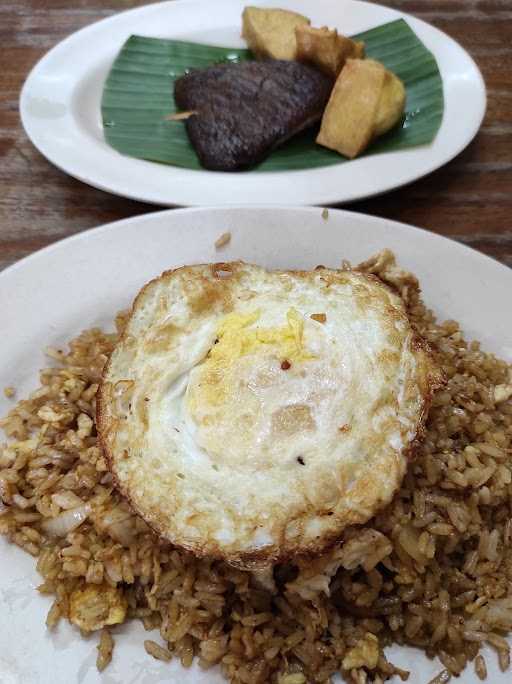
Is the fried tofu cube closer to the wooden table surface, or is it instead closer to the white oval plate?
the wooden table surface

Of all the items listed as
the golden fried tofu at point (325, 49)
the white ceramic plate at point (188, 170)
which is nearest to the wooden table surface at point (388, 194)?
the white ceramic plate at point (188, 170)

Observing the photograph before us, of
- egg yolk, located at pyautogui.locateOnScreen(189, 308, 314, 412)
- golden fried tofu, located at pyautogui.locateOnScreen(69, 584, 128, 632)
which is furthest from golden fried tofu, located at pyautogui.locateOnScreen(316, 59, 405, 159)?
golden fried tofu, located at pyautogui.locateOnScreen(69, 584, 128, 632)

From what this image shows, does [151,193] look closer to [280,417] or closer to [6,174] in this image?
[6,174]

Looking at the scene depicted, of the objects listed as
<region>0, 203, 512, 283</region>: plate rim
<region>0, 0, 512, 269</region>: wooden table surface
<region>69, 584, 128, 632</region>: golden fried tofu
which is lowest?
<region>69, 584, 128, 632</region>: golden fried tofu

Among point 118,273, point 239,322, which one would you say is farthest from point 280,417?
point 118,273

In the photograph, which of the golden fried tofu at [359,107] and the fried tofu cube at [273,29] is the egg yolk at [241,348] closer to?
the golden fried tofu at [359,107]
